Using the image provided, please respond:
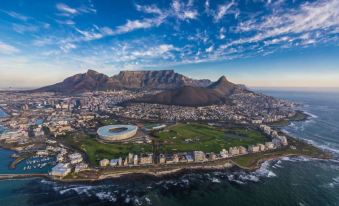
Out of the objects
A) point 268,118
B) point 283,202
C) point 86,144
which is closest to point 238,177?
point 283,202

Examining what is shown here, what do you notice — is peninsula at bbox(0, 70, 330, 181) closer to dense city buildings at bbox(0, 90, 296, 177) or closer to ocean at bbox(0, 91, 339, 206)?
dense city buildings at bbox(0, 90, 296, 177)

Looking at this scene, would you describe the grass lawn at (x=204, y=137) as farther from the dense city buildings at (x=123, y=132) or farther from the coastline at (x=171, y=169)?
the coastline at (x=171, y=169)

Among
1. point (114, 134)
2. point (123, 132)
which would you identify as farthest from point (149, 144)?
point (114, 134)

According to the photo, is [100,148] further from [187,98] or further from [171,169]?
[187,98]

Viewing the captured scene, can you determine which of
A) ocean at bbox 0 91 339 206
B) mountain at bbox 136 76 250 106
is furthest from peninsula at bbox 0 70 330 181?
mountain at bbox 136 76 250 106

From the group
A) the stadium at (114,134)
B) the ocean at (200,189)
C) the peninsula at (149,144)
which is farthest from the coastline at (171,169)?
the stadium at (114,134)

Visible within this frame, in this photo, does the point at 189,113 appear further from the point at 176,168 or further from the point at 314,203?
the point at 314,203
